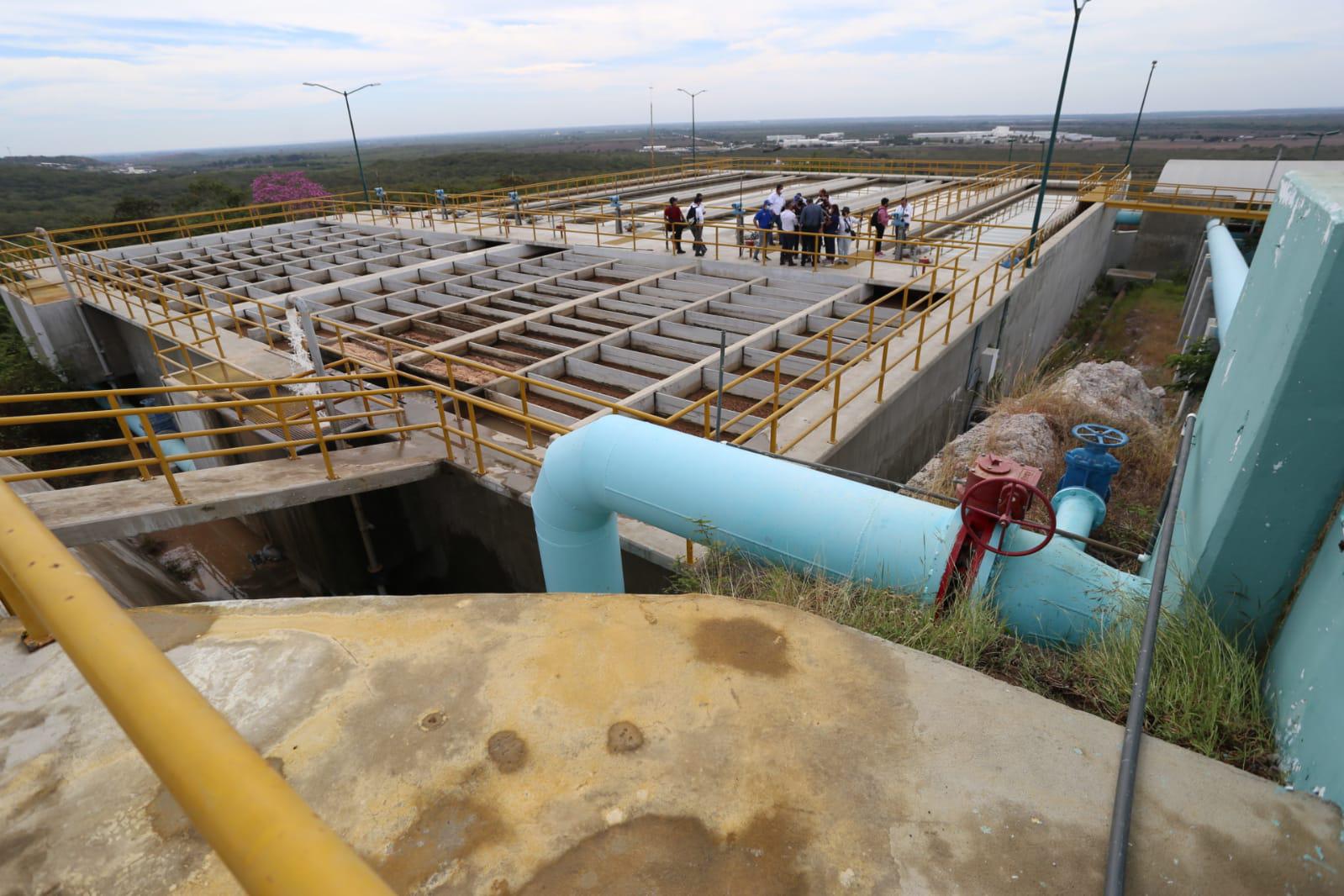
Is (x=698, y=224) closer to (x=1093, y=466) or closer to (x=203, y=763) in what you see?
(x=1093, y=466)

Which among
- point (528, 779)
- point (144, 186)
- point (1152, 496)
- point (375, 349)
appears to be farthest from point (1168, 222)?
point (144, 186)

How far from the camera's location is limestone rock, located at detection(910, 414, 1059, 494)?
788 cm

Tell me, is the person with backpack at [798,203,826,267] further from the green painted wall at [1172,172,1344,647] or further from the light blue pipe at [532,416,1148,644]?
the green painted wall at [1172,172,1344,647]

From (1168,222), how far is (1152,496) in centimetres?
2554

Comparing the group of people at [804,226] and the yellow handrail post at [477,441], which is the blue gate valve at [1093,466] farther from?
the group of people at [804,226]

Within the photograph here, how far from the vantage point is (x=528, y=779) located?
98.0 inches

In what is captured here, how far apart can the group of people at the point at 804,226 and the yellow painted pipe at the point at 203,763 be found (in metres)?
14.3

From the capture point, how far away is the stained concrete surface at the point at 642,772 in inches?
86.1

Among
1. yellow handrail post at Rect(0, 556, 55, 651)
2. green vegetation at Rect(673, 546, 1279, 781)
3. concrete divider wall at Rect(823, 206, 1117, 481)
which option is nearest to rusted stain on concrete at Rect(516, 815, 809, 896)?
green vegetation at Rect(673, 546, 1279, 781)

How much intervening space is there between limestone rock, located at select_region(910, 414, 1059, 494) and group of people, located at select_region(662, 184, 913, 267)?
270 inches

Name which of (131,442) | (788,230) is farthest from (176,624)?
(788,230)

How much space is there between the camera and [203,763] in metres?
1.16

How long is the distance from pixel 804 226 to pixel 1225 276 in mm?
7356

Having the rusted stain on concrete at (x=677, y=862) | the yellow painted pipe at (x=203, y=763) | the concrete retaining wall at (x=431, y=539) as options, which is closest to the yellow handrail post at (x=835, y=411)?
the concrete retaining wall at (x=431, y=539)
